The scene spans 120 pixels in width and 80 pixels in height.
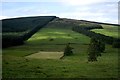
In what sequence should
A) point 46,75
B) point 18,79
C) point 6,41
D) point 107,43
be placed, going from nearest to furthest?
point 18,79
point 46,75
point 6,41
point 107,43

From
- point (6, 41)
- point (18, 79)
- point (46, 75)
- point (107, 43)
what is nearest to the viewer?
point (18, 79)

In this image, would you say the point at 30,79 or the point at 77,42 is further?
the point at 77,42

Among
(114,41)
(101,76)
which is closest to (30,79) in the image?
(101,76)

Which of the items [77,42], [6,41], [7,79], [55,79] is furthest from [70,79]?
[77,42]

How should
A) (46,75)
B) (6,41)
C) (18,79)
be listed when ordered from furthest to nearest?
1. (6,41)
2. (46,75)
3. (18,79)

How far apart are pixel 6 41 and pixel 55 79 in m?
86.9

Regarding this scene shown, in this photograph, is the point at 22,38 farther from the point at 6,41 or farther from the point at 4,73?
the point at 4,73

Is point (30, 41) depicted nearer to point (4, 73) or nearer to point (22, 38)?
point (22, 38)

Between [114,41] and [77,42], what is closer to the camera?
[114,41]

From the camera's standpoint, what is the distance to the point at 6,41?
13050 centimetres

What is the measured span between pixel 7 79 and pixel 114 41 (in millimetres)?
97482

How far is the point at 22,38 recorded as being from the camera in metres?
148

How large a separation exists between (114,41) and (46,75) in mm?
91240

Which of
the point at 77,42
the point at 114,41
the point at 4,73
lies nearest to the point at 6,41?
the point at 77,42
